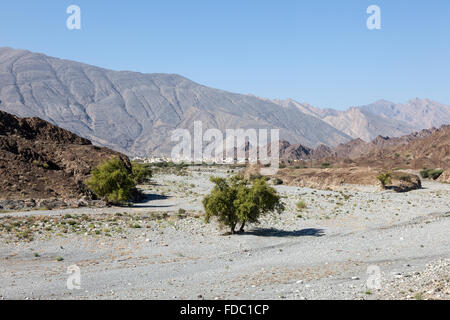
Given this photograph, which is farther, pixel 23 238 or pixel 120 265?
pixel 23 238

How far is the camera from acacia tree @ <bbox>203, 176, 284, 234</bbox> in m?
25.3

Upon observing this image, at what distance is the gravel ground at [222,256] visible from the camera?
14914mm

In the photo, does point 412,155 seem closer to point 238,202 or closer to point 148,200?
point 148,200

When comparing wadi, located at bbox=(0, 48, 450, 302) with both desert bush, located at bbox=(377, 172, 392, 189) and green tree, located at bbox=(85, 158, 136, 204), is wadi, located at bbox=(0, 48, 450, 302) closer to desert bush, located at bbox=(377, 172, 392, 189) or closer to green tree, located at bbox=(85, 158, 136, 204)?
green tree, located at bbox=(85, 158, 136, 204)

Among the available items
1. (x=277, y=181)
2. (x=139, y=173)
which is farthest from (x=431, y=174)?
(x=139, y=173)

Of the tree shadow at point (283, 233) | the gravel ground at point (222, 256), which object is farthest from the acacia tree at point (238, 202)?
the gravel ground at point (222, 256)

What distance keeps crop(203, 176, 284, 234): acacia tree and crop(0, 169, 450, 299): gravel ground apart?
1253mm

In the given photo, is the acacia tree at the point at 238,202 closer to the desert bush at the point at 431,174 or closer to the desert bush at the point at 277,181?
the desert bush at the point at 277,181

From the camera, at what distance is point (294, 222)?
31422mm

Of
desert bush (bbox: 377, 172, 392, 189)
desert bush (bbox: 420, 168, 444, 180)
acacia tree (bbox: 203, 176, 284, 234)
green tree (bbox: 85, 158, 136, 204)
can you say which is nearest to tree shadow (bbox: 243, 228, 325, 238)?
acacia tree (bbox: 203, 176, 284, 234)

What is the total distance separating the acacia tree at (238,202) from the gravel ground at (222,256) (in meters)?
1.25

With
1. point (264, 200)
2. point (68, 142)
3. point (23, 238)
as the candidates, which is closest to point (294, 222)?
point (264, 200)

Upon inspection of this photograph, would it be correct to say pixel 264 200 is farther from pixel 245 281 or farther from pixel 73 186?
pixel 73 186
